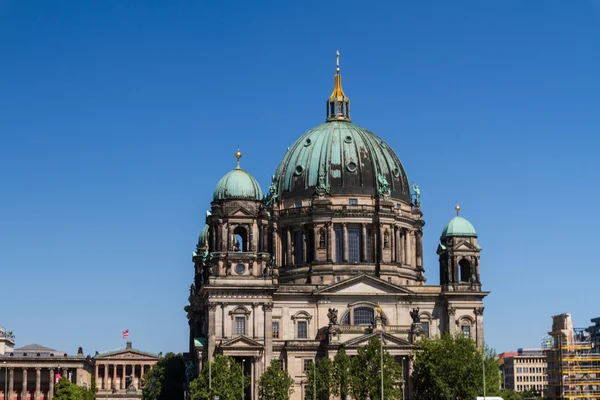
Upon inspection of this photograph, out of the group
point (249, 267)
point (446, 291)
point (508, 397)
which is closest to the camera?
point (249, 267)

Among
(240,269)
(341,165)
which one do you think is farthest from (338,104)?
(240,269)

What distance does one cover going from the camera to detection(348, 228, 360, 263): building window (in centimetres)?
15750

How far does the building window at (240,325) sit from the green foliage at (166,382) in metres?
50.0

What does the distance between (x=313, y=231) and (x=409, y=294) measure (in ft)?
52.0

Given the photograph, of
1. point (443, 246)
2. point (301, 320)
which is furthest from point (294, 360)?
point (443, 246)

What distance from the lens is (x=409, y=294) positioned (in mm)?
152500

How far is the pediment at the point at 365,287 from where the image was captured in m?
151

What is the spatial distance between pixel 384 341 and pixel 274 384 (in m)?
16.8

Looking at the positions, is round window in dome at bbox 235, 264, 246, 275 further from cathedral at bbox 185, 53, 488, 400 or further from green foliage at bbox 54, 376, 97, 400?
green foliage at bbox 54, 376, 97, 400

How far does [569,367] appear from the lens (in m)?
155

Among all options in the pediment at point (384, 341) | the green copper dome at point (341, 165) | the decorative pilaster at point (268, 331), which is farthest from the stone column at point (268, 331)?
the green copper dome at point (341, 165)

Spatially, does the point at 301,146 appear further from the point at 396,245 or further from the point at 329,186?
the point at 396,245

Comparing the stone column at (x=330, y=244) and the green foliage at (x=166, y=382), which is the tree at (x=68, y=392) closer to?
the green foliage at (x=166, y=382)

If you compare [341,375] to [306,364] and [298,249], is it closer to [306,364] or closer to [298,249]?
[306,364]
